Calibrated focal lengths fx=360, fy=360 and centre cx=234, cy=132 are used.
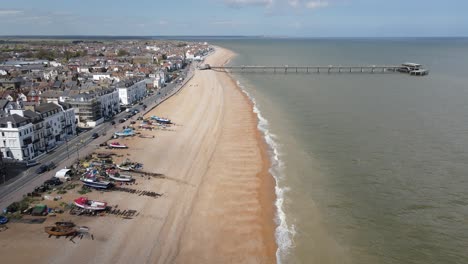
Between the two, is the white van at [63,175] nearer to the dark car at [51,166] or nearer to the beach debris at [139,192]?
the dark car at [51,166]

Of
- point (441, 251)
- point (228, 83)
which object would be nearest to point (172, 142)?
point (441, 251)

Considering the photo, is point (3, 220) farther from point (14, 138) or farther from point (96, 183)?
point (14, 138)

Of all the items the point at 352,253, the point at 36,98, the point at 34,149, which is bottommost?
the point at 352,253

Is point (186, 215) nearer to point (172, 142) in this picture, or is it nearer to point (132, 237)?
point (132, 237)

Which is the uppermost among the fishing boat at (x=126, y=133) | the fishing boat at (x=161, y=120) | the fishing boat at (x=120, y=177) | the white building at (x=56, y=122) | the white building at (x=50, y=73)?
the white building at (x=50, y=73)

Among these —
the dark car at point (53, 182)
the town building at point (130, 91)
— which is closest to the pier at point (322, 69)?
the town building at point (130, 91)
